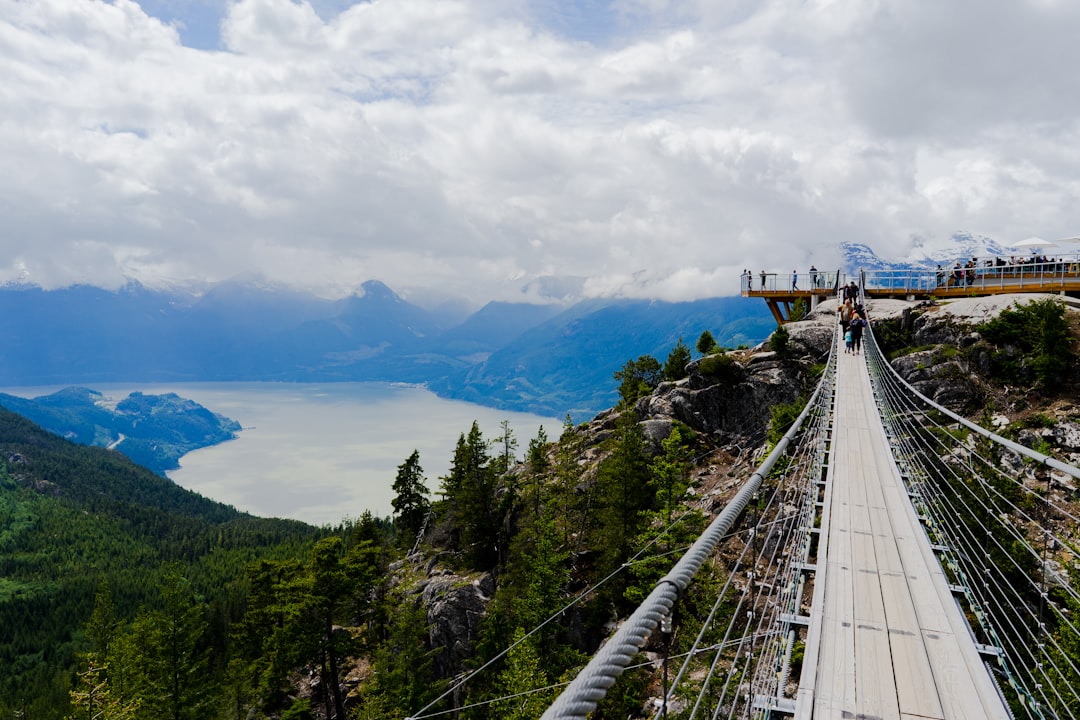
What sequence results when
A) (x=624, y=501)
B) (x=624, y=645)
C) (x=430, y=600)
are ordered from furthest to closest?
(x=430, y=600)
(x=624, y=501)
(x=624, y=645)

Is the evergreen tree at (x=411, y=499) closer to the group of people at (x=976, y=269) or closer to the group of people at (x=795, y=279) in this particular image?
the group of people at (x=795, y=279)

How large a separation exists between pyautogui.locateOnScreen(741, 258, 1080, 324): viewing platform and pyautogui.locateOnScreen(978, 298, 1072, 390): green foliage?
15.0 ft

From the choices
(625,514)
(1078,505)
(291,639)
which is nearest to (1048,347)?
(1078,505)

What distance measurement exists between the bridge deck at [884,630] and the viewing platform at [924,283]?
25.0 metres

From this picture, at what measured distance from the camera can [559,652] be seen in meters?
23.6

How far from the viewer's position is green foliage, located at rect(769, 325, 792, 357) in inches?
1139

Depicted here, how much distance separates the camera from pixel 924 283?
30.9 metres

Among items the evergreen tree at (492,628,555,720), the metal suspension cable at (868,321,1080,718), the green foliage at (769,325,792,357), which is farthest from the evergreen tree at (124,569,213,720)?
the green foliage at (769,325,792,357)

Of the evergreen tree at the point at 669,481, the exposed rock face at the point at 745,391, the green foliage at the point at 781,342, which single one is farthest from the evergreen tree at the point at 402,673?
the green foliage at the point at 781,342

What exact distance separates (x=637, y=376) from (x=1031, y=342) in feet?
94.6

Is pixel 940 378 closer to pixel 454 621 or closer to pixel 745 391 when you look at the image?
pixel 745 391

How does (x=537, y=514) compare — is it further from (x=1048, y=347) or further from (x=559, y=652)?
(x=1048, y=347)

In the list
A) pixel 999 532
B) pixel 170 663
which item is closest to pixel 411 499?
pixel 170 663

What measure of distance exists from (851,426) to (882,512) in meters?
6.02
